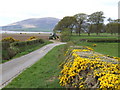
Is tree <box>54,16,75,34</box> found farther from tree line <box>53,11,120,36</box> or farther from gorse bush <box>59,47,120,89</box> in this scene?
gorse bush <box>59,47,120,89</box>

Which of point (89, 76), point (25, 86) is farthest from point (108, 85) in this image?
point (25, 86)

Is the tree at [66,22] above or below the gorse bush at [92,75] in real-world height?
above

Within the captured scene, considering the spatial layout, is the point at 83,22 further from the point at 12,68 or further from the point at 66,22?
the point at 12,68

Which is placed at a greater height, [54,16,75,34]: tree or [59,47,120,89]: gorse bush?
[54,16,75,34]: tree

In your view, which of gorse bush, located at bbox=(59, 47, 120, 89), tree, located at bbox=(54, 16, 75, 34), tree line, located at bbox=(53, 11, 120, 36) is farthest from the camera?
tree line, located at bbox=(53, 11, 120, 36)

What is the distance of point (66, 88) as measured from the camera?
21.4ft

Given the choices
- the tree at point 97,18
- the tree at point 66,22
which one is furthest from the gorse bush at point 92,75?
the tree at point 97,18

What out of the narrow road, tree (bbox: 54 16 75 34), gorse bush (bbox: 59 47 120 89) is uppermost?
tree (bbox: 54 16 75 34)

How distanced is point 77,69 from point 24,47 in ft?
68.2

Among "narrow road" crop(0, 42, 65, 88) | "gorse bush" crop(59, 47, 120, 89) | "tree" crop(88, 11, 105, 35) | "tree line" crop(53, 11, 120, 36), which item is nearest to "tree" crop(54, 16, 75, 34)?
"tree line" crop(53, 11, 120, 36)

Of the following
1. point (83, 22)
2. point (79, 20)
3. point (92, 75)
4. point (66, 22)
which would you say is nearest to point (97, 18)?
point (83, 22)

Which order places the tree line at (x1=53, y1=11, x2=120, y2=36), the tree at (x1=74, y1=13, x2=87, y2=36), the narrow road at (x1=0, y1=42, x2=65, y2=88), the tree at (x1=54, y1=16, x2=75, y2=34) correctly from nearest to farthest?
the narrow road at (x1=0, y1=42, x2=65, y2=88) → the tree at (x1=54, y1=16, x2=75, y2=34) → the tree line at (x1=53, y1=11, x2=120, y2=36) → the tree at (x1=74, y1=13, x2=87, y2=36)

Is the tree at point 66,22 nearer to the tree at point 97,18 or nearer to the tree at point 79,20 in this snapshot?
the tree at point 79,20

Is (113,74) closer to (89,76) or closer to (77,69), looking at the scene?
(89,76)
